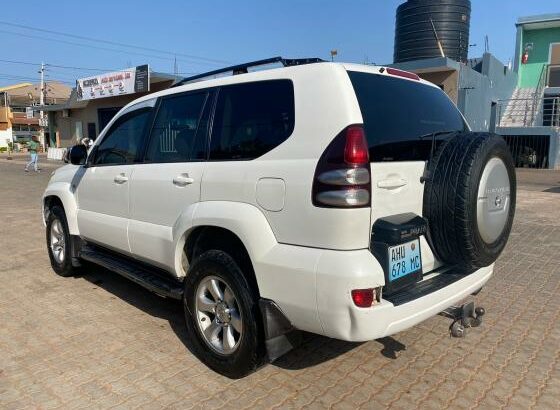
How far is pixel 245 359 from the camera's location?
2.91m

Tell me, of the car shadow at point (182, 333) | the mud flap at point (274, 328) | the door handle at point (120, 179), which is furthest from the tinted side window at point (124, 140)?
the mud flap at point (274, 328)

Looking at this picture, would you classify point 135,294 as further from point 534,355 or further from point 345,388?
point 534,355

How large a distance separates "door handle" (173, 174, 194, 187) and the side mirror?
182 cm

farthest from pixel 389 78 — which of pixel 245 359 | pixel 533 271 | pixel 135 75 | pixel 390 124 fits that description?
pixel 135 75

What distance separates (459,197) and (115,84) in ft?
85.3

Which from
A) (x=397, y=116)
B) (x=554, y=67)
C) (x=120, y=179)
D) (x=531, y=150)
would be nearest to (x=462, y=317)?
(x=397, y=116)

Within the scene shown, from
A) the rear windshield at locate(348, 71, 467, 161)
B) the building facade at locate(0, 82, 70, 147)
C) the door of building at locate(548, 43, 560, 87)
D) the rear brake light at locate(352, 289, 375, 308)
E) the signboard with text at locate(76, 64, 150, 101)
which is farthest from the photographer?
the building facade at locate(0, 82, 70, 147)

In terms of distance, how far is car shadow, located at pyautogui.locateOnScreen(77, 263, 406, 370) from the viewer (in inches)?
133

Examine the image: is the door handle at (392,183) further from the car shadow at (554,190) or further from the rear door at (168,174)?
the car shadow at (554,190)

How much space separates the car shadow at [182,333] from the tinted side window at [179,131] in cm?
142

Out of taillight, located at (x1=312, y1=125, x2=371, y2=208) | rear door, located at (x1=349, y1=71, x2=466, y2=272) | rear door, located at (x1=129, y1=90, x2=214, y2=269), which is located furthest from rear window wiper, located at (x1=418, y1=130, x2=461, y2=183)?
rear door, located at (x1=129, y1=90, x2=214, y2=269)

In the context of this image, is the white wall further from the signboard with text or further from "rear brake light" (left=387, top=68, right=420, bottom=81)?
"rear brake light" (left=387, top=68, right=420, bottom=81)

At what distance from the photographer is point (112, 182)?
4215 millimetres

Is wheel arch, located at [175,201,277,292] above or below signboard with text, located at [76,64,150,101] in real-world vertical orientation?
below
